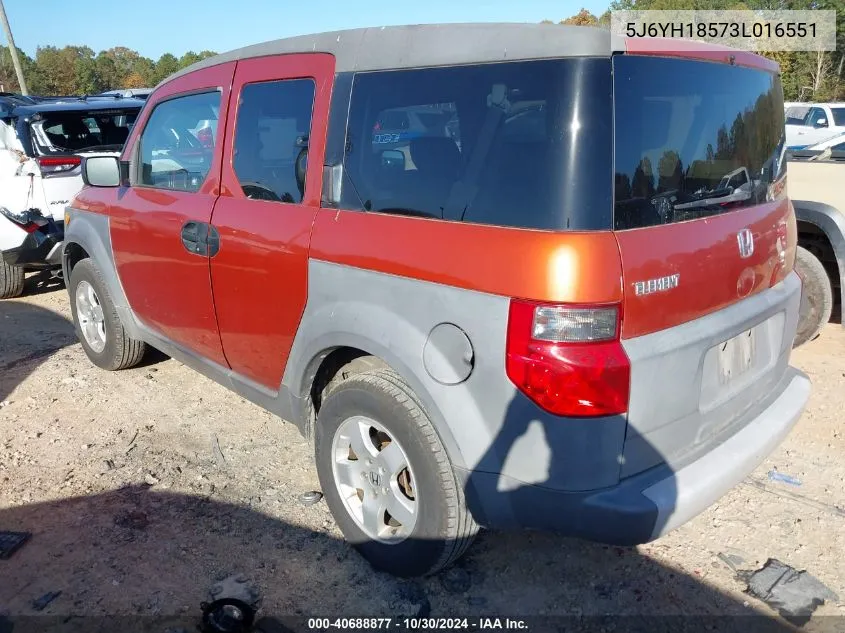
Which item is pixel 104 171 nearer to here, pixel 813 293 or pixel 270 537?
pixel 270 537

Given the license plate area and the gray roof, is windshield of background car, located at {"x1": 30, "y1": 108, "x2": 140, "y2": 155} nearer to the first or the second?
the gray roof

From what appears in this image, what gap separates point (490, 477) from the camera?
7.02ft

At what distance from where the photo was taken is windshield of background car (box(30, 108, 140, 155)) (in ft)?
21.3

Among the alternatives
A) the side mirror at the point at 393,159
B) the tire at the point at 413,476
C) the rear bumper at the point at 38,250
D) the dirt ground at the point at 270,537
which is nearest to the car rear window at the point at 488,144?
the side mirror at the point at 393,159

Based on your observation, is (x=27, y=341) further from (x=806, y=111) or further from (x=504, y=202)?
(x=806, y=111)

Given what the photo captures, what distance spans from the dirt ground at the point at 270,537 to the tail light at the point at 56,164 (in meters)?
3.11

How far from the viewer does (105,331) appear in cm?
452

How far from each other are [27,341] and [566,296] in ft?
16.8

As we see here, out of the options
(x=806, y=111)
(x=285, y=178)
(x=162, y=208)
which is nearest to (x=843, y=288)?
(x=285, y=178)

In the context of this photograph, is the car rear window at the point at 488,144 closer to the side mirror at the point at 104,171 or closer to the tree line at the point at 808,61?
the side mirror at the point at 104,171

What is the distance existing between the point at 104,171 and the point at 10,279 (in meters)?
3.46

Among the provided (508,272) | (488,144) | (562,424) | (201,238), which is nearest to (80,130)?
(201,238)

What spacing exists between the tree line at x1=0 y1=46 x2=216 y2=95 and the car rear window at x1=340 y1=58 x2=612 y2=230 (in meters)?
40.0

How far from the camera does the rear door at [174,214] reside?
3.21 meters
